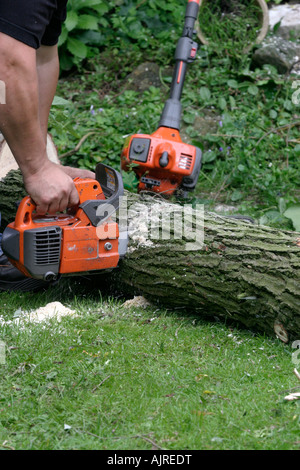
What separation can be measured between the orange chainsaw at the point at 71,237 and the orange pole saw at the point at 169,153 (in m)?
0.99

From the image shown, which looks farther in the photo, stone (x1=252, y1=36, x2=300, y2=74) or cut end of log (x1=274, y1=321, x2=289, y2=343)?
stone (x1=252, y1=36, x2=300, y2=74)

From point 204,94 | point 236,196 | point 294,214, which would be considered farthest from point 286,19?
point 294,214

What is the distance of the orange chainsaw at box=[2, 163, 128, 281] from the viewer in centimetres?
300

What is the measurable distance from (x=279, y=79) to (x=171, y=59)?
1.35 meters

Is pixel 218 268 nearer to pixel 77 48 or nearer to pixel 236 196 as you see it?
pixel 236 196

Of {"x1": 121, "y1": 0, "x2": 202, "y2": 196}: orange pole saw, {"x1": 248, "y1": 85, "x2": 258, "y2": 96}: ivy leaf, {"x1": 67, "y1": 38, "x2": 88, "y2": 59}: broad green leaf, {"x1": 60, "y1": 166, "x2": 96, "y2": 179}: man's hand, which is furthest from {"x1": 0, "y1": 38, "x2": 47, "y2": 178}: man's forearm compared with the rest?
{"x1": 67, "y1": 38, "x2": 88, "y2": 59}: broad green leaf

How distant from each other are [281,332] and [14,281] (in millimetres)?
1702

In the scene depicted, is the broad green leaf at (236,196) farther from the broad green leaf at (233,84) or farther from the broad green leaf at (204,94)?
the broad green leaf at (233,84)

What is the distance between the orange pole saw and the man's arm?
1270 mm

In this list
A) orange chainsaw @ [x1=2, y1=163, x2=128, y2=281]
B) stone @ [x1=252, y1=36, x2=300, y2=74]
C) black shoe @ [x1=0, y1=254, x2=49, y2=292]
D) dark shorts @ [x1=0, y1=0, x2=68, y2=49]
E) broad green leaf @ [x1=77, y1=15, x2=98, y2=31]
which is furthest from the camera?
broad green leaf @ [x1=77, y1=15, x2=98, y2=31]

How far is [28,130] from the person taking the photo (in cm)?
270

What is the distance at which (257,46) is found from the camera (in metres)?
6.33

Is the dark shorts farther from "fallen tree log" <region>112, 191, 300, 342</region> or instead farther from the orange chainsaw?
"fallen tree log" <region>112, 191, 300, 342</region>

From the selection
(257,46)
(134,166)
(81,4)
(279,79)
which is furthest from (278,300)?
(81,4)
